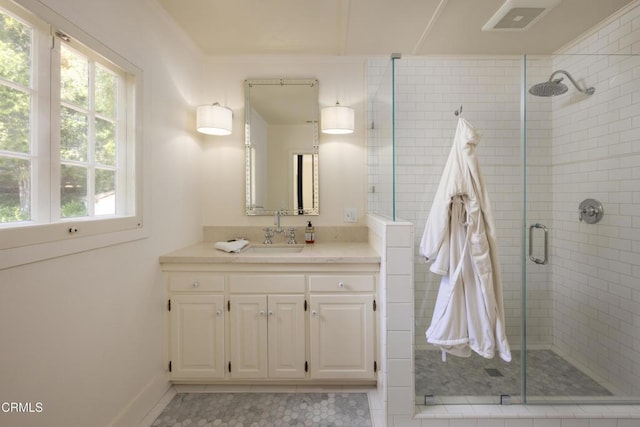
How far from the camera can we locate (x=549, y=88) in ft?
5.67

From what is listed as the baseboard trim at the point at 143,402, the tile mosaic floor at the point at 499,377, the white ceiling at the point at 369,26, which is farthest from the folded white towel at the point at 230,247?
the white ceiling at the point at 369,26

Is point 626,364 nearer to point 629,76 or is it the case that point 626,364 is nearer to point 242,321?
point 629,76

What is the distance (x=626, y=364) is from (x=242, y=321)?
2.27m

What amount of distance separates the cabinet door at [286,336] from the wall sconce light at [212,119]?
1325mm

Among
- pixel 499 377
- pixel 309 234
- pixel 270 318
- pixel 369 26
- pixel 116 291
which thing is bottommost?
pixel 499 377

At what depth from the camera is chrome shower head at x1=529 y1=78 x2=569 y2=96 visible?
171 cm

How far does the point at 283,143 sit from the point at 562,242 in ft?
6.77

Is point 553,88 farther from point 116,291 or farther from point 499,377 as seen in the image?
point 116,291

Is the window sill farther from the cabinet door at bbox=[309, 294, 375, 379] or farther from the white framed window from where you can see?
the cabinet door at bbox=[309, 294, 375, 379]

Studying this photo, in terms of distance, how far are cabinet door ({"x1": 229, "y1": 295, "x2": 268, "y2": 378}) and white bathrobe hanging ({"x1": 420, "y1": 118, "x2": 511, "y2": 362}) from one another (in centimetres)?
102

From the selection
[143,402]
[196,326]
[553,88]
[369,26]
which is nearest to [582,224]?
[553,88]

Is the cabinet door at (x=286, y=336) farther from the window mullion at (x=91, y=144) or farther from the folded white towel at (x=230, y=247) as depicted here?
the window mullion at (x=91, y=144)

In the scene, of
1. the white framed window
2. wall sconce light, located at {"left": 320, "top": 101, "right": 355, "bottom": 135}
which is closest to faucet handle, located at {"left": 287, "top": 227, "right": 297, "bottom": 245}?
wall sconce light, located at {"left": 320, "top": 101, "right": 355, "bottom": 135}

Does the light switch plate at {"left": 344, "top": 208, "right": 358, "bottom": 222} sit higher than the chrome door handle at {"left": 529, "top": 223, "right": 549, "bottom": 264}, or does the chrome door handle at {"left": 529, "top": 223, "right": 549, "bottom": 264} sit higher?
the light switch plate at {"left": 344, "top": 208, "right": 358, "bottom": 222}
